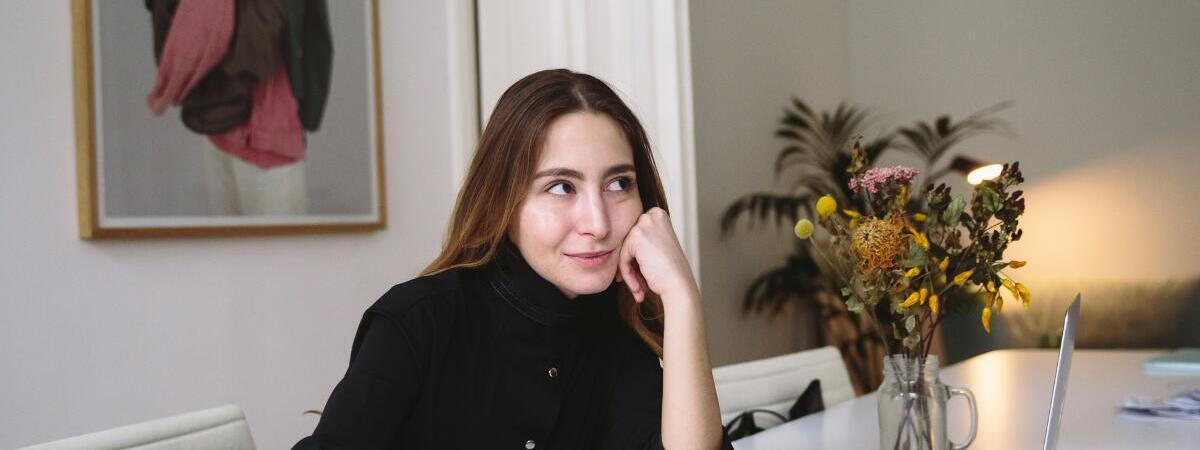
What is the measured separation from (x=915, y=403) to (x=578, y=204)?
0.50 m

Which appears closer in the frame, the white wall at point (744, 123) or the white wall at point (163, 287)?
the white wall at point (163, 287)

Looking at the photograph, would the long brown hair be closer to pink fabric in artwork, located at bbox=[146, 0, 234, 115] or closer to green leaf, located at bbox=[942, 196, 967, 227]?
green leaf, located at bbox=[942, 196, 967, 227]

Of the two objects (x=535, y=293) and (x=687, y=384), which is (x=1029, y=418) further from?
(x=535, y=293)

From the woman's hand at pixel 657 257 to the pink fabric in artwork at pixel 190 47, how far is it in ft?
5.08

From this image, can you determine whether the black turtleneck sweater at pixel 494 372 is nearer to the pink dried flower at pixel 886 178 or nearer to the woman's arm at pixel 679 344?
the woman's arm at pixel 679 344

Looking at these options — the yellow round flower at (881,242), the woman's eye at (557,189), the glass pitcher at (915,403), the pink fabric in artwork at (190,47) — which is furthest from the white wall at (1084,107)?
the woman's eye at (557,189)

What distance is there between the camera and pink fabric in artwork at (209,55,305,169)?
2.63m

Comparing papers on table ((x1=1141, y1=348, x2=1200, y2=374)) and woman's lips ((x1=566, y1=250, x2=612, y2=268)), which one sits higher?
woman's lips ((x1=566, y1=250, x2=612, y2=268))

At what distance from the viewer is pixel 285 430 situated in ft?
8.94

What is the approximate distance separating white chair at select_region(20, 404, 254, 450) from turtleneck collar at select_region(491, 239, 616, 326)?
427 mm

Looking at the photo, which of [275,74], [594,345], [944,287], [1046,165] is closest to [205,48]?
[275,74]

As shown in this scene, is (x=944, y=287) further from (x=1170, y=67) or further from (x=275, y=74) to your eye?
(x=1170, y=67)

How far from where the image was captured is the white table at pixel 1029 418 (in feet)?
5.06

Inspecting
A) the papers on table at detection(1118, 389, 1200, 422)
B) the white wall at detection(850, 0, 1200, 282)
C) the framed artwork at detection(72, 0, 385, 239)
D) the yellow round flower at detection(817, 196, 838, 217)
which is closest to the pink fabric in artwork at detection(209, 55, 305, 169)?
the framed artwork at detection(72, 0, 385, 239)
